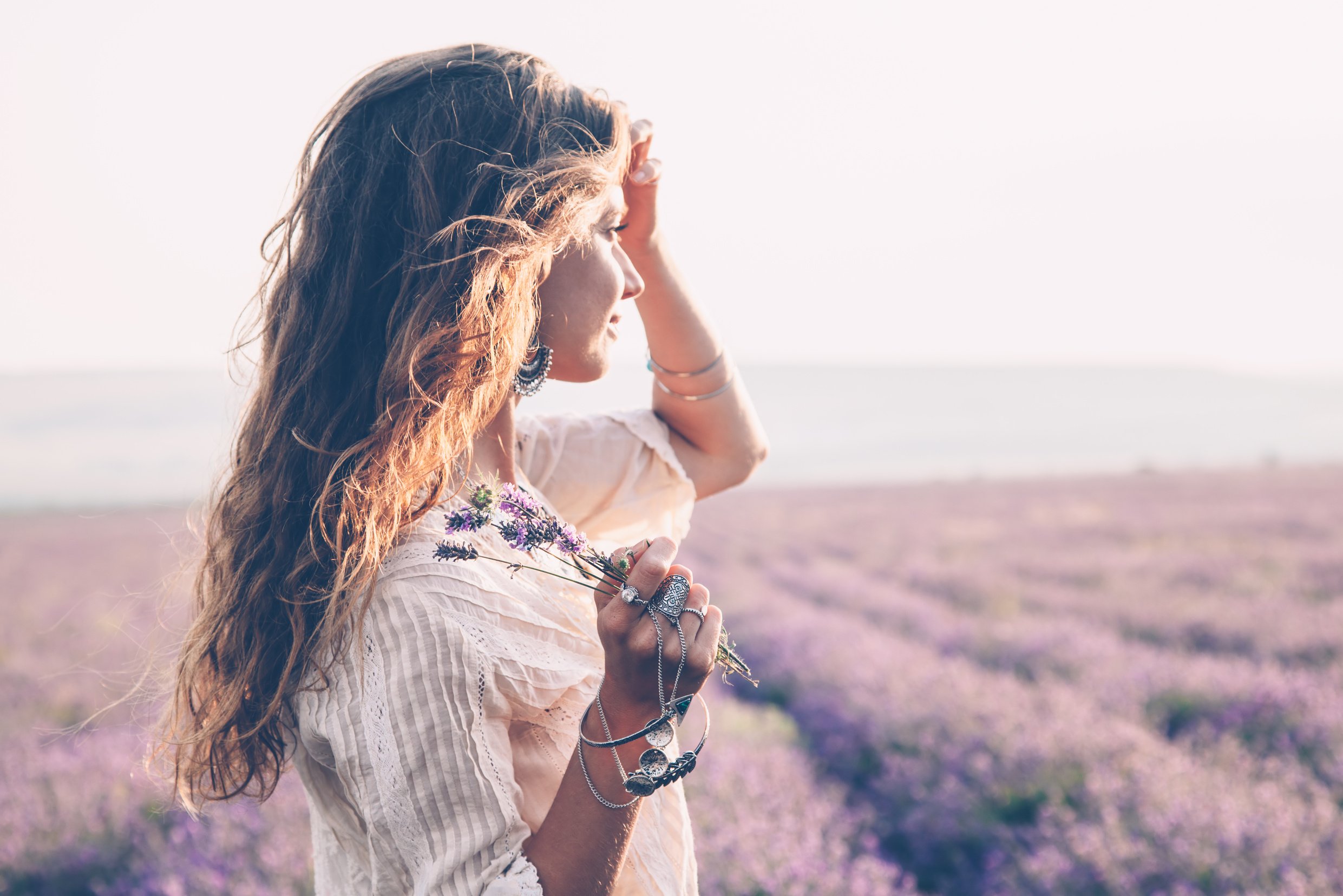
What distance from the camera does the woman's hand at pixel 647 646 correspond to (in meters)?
0.98

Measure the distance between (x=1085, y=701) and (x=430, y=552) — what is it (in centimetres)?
439

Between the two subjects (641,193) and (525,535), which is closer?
(525,535)

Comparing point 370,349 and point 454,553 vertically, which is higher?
point 370,349

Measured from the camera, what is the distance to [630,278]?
139 centimetres

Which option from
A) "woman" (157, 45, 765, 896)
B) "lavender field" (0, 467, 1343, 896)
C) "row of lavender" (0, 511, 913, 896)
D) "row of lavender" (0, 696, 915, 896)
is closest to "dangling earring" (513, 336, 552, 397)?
"woman" (157, 45, 765, 896)

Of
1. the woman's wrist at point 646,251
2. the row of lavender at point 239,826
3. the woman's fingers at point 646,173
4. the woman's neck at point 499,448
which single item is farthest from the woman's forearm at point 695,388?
the row of lavender at point 239,826

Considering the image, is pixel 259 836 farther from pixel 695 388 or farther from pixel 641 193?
pixel 641 193

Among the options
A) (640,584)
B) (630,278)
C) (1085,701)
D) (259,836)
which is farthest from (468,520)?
(1085,701)

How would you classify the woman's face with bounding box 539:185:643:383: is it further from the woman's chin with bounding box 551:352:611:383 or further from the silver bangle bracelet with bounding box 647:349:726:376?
the silver bangle bracelet with bounding box 647:349:726:376

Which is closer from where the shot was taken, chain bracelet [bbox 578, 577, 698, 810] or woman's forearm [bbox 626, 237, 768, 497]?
chain bracelet [bbox 578, 577, 698, 810]

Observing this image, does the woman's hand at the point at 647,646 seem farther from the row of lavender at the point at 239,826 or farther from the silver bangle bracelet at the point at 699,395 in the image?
the row of lavender at the point at 239,826

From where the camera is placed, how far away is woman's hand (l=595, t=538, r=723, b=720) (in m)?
0.98

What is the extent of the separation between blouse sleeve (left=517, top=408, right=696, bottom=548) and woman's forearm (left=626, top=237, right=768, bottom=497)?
5cm

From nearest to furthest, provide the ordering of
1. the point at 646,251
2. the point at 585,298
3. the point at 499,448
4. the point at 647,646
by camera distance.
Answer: the point at 647,646 < the point at 585,298 < the point at 499,448 < the point at 646,251
